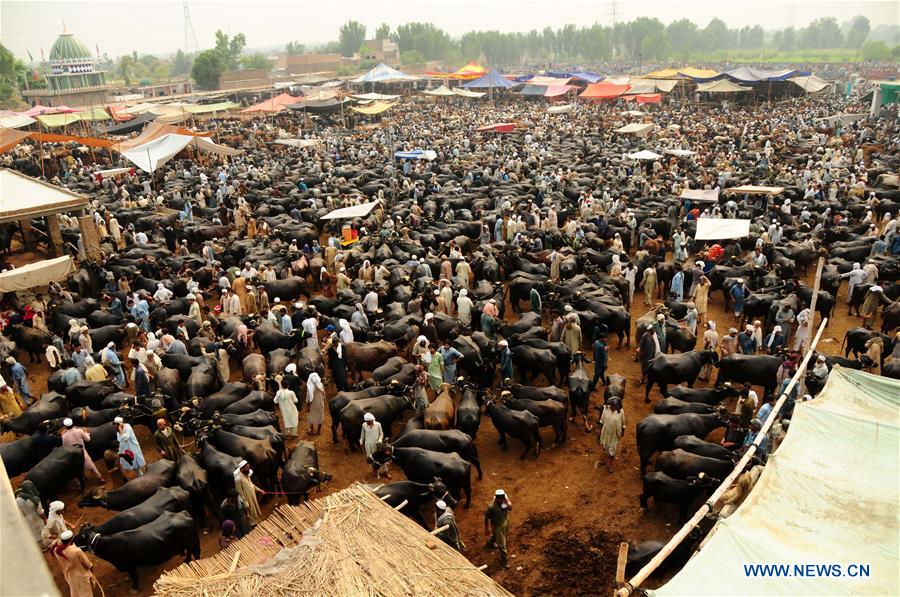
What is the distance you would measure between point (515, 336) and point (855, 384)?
605 centimetres

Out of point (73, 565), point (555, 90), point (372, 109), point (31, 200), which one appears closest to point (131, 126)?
point (372, 109)

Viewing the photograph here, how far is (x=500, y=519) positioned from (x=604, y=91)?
162 ft

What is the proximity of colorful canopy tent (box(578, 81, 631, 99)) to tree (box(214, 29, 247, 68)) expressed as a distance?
187 ft

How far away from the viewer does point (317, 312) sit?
48.8ft

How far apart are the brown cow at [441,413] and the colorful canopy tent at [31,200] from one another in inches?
587

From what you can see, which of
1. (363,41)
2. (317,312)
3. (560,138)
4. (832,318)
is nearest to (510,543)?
(317,312)

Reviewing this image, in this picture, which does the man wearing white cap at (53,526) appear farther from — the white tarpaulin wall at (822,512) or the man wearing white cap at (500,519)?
the white tarpaulin wall at (822,512)

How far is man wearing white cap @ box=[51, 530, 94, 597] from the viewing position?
7352 mm

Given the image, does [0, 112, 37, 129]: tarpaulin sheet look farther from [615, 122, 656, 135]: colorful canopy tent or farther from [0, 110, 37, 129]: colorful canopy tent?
[615, 122, 656, 135]: colorful canopy tent

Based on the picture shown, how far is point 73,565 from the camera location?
7441 mm

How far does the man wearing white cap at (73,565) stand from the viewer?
7.35 m

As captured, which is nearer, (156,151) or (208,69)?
(156,151)

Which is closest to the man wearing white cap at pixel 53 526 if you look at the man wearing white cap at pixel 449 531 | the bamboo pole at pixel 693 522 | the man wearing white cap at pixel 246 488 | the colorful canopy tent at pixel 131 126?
the man wearing white cap at pixel 246 488

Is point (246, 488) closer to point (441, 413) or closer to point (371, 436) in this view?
point (371, 436)
